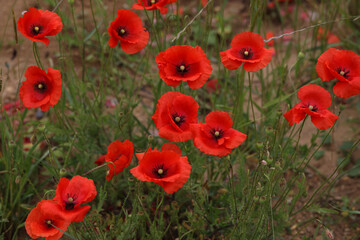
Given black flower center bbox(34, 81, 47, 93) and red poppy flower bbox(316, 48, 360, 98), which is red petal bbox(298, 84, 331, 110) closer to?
red poppy flower bbox(316, 48, 360, 98)


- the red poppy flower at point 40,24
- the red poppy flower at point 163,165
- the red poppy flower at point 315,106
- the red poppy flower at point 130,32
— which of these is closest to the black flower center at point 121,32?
the red poppy flower at point 130,32

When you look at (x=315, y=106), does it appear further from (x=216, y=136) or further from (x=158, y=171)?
(x=158, y=171)

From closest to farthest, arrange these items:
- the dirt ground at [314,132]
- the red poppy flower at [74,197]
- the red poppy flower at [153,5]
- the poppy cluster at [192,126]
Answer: the red poppy flower at [74,197] < the poppy cluster at [192,126] < the red poppy flower at [153,5] < the dirt ground at [314,132]

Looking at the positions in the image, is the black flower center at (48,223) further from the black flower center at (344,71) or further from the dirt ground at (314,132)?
the black flower center at (344,71)

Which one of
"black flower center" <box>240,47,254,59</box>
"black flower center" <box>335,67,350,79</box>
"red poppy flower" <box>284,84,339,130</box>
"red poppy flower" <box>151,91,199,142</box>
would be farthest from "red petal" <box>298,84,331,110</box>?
"red poppy flower" <box>151,91,199,142</box>

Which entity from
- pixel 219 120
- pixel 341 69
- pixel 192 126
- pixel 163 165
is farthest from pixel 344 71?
pixel 163 165

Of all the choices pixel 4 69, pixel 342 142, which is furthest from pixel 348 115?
pixel 4 69

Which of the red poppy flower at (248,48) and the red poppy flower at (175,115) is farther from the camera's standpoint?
the red poppy flower at (248,48)
